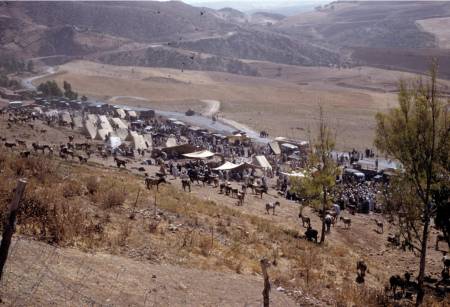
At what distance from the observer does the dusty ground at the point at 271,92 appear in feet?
225

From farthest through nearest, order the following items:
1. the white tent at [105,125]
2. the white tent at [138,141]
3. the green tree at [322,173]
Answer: the white tent at [105,125]
the white tent at [138,141]
the green tree at [322,173]

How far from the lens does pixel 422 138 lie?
36.0 feet

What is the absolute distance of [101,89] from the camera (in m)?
94.0

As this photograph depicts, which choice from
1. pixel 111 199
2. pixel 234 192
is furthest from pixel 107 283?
pixel 234 192

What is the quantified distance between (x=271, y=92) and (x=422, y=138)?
299 ft

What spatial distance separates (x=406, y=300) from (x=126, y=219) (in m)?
7.86

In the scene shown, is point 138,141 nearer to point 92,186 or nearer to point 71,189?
point 92,186

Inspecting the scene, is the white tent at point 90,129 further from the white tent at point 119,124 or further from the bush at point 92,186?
the bush at point 92,186

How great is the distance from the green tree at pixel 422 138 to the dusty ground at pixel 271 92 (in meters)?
42.3

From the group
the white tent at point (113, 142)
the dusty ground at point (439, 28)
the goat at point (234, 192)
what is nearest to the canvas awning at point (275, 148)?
the white tent at point (113, 142)

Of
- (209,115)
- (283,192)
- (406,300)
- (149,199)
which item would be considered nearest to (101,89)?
(209,115)

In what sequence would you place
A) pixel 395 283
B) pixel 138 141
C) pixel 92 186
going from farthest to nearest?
pixel 138 141 < pixel 92 186 < pixel 395 283

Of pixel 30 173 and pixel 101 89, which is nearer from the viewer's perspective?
pixel 30 173

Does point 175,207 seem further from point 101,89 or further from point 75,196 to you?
point 101,89
